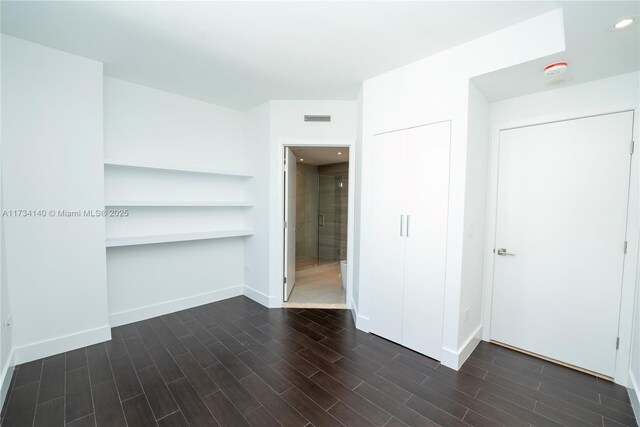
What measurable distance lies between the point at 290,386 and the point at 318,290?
2168 mm

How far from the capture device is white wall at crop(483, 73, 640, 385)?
2043 mm

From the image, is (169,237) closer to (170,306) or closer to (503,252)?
(170,306)

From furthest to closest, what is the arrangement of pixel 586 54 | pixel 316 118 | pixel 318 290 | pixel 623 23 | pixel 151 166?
pixel 318 290
pixel 316 118
pixel 151 166
pixel 586 54
pixel 623 23

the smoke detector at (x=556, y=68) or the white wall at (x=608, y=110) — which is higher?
the smoke detector at (x=556, y=68)

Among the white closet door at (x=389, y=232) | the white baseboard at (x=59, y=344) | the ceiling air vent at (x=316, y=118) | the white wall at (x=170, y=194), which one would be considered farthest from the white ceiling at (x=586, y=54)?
the white baseboard at (x=59, y=344)

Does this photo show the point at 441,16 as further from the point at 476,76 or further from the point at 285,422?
the point at 285,422

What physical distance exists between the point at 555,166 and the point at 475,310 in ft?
5.14

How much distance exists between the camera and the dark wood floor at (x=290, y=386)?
1718 millimetres

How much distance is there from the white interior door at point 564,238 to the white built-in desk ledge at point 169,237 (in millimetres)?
3224

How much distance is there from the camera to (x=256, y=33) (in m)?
2.04

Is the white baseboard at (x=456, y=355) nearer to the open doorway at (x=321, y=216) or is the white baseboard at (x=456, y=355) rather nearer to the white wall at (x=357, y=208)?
the white wall at (x=357, y=208)

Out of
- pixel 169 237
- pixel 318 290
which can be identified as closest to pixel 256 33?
pixel 169 237

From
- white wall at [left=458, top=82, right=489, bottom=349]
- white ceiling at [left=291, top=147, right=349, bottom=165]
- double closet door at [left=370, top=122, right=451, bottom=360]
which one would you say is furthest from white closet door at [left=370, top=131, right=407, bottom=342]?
white ceiling at [left=291, top=147, right=349, bottom=165]

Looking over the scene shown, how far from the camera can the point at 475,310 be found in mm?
2594
